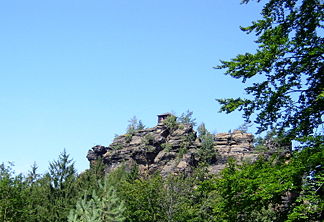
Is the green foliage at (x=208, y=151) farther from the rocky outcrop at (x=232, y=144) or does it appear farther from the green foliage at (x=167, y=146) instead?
the green foliage at (x=167, y=146)

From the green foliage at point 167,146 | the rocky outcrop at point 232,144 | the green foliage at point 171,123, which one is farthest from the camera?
the green foliage at point 171,123

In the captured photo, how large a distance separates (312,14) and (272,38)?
1.31 meters

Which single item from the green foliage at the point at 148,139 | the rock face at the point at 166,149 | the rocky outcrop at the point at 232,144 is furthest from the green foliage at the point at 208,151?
the green foliage at the point at 148,139

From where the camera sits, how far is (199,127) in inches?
4572

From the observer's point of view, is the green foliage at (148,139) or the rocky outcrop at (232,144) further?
the green foliage at (148,139)

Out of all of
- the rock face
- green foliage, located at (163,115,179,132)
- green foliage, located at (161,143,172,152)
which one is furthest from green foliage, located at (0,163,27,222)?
green foliage, located at (163,115,179,132)

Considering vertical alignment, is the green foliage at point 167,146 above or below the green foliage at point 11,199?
above

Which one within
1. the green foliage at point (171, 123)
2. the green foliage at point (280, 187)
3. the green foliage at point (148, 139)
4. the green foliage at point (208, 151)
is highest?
the green foliage at point (171, 123)

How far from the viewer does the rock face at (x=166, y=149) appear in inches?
3605

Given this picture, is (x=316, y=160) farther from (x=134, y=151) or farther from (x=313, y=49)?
(x=134, y=151)

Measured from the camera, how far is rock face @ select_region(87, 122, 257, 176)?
91.6 m

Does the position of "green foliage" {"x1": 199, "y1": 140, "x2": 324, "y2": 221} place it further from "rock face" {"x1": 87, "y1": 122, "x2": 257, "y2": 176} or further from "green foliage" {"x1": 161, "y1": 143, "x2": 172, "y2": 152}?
"green foliage" {"x1": 161, "y1": 143, "x2": 172, "y2": 152}

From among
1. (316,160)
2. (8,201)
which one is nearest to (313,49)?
(316,160)

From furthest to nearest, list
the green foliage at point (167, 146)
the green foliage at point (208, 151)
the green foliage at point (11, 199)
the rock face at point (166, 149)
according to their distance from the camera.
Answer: the green foliage at point (167, 146) < the green foliage at point (208, 151) < the rock face at point (166, 149) < the green foliage at point (11, 199)
